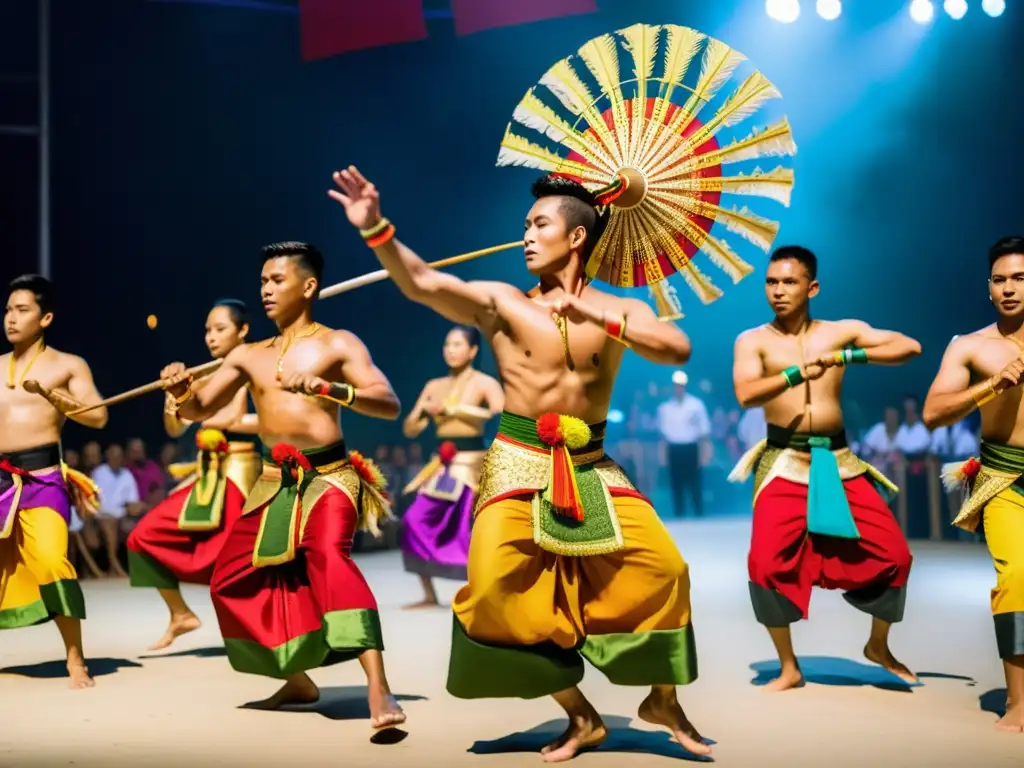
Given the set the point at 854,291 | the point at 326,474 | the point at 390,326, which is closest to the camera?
the point at 326,474

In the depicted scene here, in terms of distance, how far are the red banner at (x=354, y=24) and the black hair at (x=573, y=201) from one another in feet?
25.4

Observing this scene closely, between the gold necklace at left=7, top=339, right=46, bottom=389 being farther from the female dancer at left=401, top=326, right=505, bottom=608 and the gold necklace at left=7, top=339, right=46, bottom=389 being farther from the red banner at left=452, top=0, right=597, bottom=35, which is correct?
the red banner at left=452, top=0, right=597, bottom=35

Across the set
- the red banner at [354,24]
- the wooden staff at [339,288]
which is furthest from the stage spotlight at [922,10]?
the wooden staff at [339,288]

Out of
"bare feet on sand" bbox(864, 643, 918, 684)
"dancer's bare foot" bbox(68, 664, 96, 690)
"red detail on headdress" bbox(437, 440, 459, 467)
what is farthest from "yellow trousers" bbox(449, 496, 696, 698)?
"red detail on headdress" bbox(437, 440, 459, 467)

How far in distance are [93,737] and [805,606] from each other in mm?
2594

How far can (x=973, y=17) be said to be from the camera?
44.6 ft

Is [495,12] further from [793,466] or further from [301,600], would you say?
[301,600]

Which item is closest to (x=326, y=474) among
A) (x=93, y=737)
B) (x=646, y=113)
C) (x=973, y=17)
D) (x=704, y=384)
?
(x=93, y=737)

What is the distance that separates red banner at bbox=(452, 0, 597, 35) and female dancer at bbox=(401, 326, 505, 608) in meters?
4.78

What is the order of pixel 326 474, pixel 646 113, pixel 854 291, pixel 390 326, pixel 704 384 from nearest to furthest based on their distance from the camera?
pixel 646 113 < pixel 326 474 < pixel 390 326 < pixel 854 291 < pixel 704 384

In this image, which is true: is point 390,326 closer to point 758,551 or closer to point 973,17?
point 973,17

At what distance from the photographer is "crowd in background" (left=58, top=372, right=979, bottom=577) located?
31.5ft

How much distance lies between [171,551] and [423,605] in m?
2.06

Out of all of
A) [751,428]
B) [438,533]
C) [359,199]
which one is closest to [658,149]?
[359,199]
